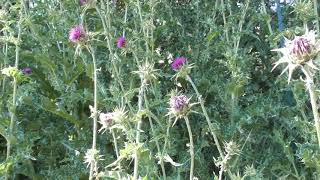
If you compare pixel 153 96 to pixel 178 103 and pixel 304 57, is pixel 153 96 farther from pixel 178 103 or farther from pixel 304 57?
pixel 304 57

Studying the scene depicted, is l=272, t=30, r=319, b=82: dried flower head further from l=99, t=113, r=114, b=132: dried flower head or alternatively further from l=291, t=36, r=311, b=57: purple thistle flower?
l=99, t=113, r=114, b=132: dried flower head

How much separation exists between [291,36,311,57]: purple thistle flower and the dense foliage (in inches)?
30.8


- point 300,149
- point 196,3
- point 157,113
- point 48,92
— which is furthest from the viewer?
point 196,3

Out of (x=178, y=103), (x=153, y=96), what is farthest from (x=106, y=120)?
(x=153, y=96)

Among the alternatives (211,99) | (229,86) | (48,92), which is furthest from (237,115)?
(48,92)

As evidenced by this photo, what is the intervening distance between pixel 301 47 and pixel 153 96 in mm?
1802

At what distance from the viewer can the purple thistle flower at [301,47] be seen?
5.56ft

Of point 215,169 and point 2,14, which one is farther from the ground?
point 2,14

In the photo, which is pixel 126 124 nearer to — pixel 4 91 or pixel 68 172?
pixel 68 172

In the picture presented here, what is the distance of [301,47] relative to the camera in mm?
1704

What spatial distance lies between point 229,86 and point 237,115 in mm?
169

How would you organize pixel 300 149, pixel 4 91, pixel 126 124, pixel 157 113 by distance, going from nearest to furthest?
pixel 126 124, pixel 300 149, pixel 157 113, pixel 4 91

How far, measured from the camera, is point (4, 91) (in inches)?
138

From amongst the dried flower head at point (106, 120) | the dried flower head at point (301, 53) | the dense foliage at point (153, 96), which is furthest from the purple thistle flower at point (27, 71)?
the dried flower head at point (301, 53)
